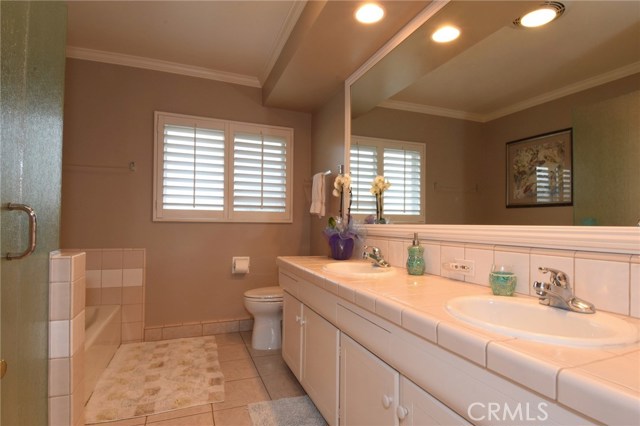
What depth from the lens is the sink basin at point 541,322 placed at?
713 millimetres

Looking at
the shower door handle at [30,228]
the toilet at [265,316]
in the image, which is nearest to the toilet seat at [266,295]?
the toilet at [265,316]

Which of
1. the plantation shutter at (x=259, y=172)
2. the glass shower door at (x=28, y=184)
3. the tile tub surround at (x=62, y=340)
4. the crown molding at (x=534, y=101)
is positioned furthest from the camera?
→ the plantation shutter at (x=259, y=172)

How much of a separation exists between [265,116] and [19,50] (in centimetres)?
218

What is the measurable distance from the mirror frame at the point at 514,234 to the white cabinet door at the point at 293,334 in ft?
2.31

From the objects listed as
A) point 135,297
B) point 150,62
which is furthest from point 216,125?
point 135,297

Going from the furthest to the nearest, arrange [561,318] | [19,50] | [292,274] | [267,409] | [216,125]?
1. [216,125]
2. [292,274]
3. [267,409]
4. [19,50]
5. [561,318]

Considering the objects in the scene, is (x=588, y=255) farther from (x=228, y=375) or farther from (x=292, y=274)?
(x=228, y=375)

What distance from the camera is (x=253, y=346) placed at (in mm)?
2711

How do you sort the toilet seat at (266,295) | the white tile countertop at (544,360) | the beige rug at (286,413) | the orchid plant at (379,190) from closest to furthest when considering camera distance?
the white tile countertop at (544,360) → the beige rug at (286,413) → the orchid plant at (379,190) → the toilet seat at (266,295)

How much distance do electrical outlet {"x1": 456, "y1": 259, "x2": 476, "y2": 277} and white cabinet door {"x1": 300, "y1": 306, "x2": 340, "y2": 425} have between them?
2.01 ft

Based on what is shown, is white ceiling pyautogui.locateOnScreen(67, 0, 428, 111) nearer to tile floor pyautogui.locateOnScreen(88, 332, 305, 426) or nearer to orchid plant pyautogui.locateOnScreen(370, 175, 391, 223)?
orchid plant pyautogui.locateOnScreen(370, 175, 391, 223)

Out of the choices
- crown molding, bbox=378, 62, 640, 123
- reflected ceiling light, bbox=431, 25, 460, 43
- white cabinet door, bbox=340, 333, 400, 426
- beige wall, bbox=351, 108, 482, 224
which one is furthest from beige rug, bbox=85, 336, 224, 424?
reflected ceiling light, bbox=431, 25, 460, 43

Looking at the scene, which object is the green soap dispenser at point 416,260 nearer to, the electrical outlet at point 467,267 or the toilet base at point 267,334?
the electrical outlet at point 467,267

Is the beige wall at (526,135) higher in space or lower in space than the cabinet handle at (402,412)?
higher
